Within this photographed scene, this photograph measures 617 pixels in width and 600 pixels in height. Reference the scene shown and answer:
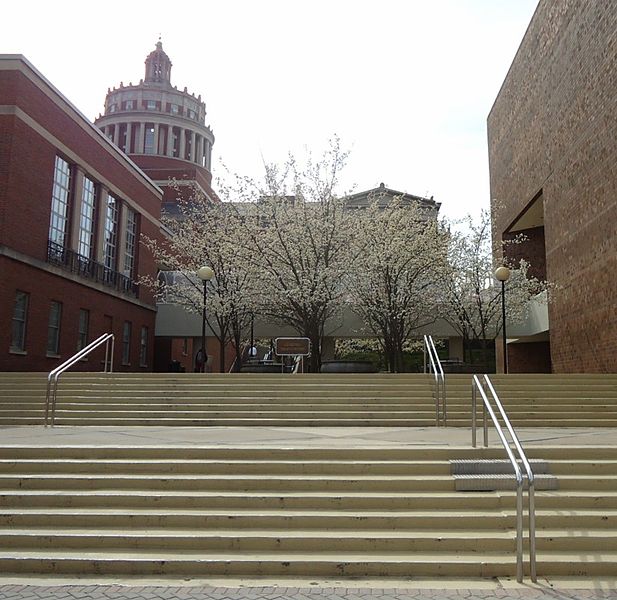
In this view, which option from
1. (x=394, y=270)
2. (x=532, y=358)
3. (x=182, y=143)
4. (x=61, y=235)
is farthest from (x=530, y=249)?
(x=182, y=143)

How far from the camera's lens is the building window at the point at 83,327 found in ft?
81.0

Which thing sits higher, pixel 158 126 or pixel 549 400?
pixel 158 126

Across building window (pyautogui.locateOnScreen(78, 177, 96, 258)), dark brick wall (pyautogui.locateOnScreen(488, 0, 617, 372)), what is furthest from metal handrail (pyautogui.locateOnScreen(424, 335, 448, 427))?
building window (pyautogui.locateOnScreen(78, 177, 96, 258))

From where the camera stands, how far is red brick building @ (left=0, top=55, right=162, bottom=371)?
20.2m

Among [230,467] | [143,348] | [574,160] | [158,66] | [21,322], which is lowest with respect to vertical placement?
[230,467]

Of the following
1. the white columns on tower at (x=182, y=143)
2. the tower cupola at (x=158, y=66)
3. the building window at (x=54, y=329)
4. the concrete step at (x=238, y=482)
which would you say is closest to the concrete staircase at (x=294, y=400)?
the concrete step at (x=238, y=482)

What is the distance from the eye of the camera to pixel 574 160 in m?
20.6

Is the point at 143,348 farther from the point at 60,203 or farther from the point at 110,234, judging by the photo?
the point at 60,203

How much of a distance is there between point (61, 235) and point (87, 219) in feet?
7.71

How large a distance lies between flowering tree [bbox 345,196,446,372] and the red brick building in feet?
34.1

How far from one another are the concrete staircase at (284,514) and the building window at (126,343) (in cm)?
2146

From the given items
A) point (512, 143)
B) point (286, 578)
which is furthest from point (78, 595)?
point (512, 143)

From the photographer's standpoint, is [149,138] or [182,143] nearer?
[149,138]

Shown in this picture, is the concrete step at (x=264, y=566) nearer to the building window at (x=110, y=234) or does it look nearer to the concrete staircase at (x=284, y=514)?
the concrete staircase at (x=284, y=514)
